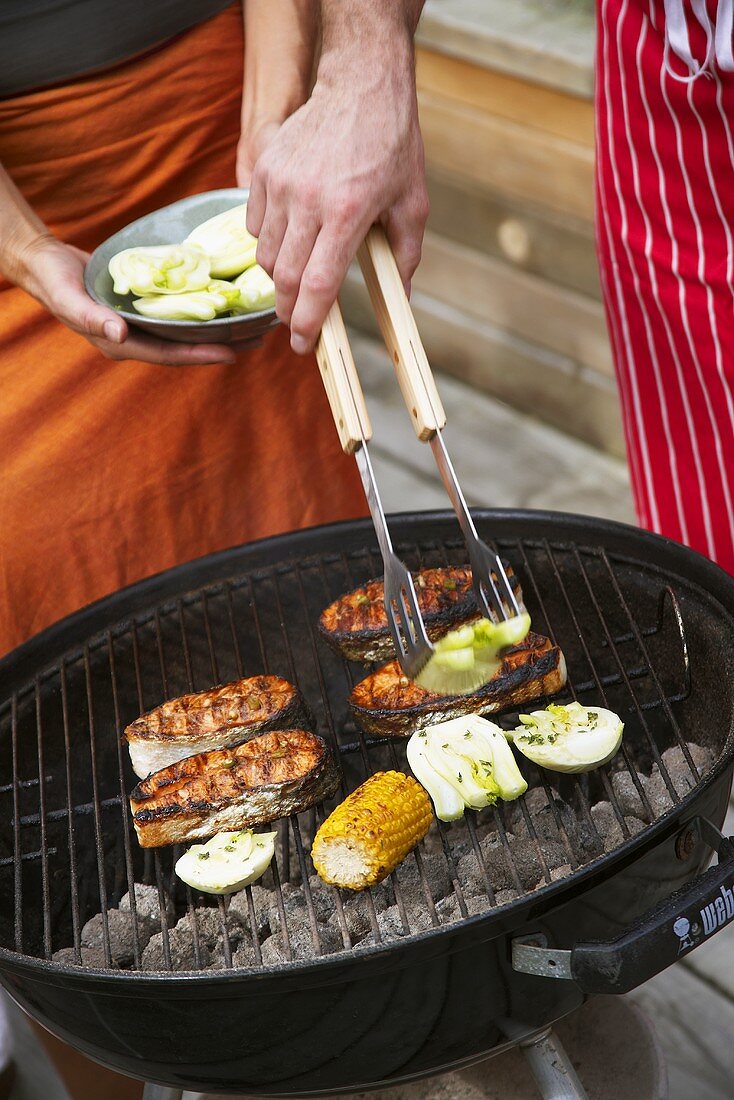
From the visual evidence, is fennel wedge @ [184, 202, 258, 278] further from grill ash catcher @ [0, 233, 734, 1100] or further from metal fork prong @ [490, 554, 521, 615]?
metal fork prong @ [490, 554, 521, 615]

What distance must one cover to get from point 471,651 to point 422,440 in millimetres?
285

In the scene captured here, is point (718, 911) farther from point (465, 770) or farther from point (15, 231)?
point (15, 231)

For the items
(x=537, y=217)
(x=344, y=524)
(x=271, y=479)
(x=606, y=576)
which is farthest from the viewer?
(x=537, y=217)

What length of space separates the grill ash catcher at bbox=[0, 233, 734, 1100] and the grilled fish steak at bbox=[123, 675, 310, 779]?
49 mm

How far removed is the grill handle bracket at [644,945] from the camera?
51.6 inches

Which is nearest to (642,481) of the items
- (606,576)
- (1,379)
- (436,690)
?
(606,576)

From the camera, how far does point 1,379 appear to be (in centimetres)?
221

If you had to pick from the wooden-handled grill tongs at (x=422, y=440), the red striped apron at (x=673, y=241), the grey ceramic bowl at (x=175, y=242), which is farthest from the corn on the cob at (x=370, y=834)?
the red striped apron at (x=673, y=241)

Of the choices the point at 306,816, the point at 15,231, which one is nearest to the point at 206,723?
the point at 306,816

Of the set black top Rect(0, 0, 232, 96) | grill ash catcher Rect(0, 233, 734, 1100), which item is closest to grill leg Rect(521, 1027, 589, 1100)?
grill ash catcher Rect(0, 233, 734, 1100)

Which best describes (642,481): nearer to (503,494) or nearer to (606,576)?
(606,576)

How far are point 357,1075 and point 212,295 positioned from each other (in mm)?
1176

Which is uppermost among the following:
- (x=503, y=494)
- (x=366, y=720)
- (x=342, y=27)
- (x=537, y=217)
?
(x=342, y=27)

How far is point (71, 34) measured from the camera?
6.82 feet
